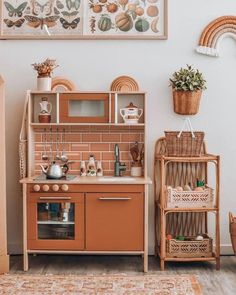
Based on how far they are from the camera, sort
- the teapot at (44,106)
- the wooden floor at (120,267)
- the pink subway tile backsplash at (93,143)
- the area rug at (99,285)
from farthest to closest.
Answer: the pink subway tile backsplash at (93,143), the teapot at (44,106), the wooden floor at (120,267), the area rug at (99,285)

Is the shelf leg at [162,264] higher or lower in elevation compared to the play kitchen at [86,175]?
lower

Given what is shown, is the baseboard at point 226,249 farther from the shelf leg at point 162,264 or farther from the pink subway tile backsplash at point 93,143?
the pink subway tile backsplash at point 93,143

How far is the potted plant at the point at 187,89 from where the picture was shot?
478 centimetres

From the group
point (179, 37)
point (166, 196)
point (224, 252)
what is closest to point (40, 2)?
point (179, 37)

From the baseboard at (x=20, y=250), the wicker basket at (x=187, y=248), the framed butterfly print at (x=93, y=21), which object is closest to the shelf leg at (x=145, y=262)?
the wicker basket at (x=187, y=248)

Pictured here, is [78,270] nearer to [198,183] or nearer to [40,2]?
[198,183]

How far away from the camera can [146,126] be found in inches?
188

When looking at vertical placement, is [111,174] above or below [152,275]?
above

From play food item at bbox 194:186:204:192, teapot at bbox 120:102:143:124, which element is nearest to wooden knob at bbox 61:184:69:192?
teapot at bbox 120:102:143:124

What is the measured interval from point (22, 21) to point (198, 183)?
7.40ft

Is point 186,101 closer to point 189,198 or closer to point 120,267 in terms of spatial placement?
point 189,198

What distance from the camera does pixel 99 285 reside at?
4051 millimetres

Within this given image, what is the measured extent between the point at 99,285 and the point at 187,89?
1910mm

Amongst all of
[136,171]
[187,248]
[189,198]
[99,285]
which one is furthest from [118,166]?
[99,285]
